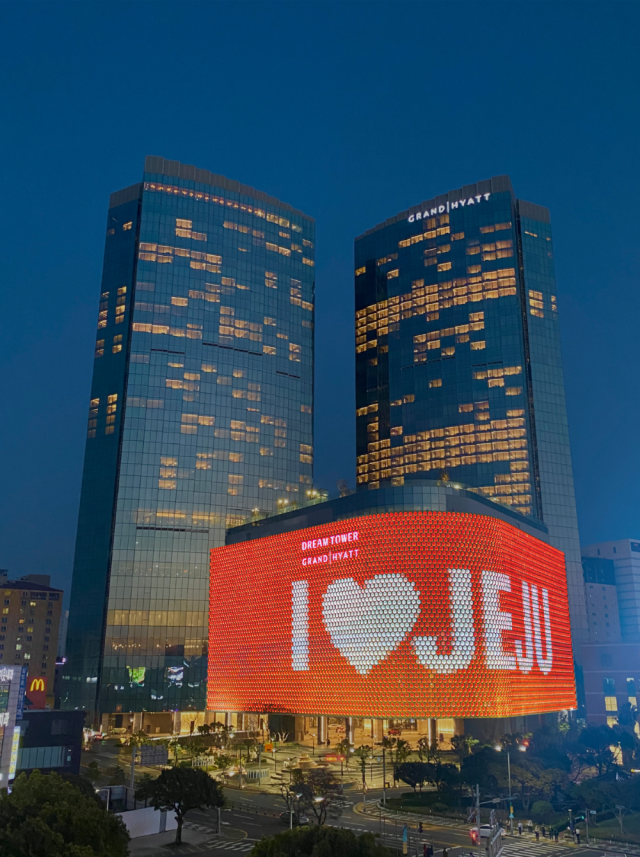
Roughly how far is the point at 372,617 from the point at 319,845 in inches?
3395

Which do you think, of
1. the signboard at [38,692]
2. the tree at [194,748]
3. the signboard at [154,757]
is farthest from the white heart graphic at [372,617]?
the signboard at [38,692]

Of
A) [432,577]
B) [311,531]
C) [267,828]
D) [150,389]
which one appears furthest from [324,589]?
[150,389]

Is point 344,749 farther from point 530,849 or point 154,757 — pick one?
point 530,849

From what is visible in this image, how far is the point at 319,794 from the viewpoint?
85.1m

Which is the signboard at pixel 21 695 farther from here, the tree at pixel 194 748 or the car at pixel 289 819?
the tree at pixel 194 748

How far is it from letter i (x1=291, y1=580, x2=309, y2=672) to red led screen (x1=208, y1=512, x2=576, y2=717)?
30 centimetres

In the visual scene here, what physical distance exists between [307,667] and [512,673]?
37.3m

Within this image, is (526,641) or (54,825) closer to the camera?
(54,825)

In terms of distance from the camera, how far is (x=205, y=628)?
18312cm

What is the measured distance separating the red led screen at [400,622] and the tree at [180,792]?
186 feet

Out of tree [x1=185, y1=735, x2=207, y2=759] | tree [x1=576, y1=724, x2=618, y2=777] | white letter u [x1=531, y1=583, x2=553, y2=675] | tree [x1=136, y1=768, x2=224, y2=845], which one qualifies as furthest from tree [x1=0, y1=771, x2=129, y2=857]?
white letter u [x1=531, y1=583, x2=553, y2=675]

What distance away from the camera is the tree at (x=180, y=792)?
249ft

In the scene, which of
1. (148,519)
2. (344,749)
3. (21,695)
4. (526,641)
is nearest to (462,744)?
(344,749)

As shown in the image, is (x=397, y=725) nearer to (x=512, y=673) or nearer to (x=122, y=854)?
(x=512, y=673)
